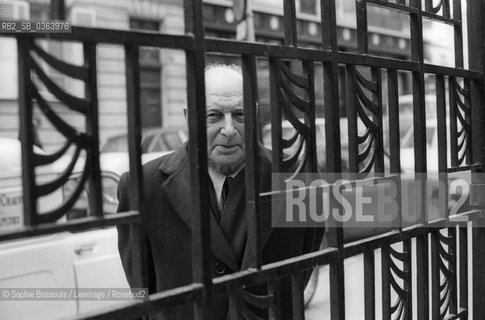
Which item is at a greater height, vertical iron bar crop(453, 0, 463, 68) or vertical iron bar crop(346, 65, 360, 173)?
vertical iron bar crop(453, 0, 463, 68)

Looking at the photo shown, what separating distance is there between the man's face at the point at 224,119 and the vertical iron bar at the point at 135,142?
795 millimetres

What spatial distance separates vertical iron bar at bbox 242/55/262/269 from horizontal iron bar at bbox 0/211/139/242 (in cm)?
28

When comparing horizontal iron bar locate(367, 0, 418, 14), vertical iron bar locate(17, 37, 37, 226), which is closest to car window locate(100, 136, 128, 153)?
horizontal iron bar locate(367, 0, 418, 14)

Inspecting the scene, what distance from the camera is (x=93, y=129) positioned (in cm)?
104

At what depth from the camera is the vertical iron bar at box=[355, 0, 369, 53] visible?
5.10ft

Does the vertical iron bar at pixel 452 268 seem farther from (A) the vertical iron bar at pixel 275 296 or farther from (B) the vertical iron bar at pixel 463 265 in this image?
(A) the vertical iron bar at pixel 275 296

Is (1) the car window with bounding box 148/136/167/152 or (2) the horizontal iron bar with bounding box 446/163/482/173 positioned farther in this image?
(1) the car window with bounding box 148/136/167/152

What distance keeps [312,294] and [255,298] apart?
433 centimetres

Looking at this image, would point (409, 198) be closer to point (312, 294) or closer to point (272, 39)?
point (312, 294)

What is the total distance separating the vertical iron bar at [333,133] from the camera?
1.47m

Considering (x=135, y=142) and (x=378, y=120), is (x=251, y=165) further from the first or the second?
(x=378, y=120)

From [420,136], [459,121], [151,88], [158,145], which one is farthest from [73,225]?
[151,88]

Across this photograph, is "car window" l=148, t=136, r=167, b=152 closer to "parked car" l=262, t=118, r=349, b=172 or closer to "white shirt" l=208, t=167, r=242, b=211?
"parked car" l=262, t=118, r=349, b=172

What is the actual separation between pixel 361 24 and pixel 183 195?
0.85 meters
